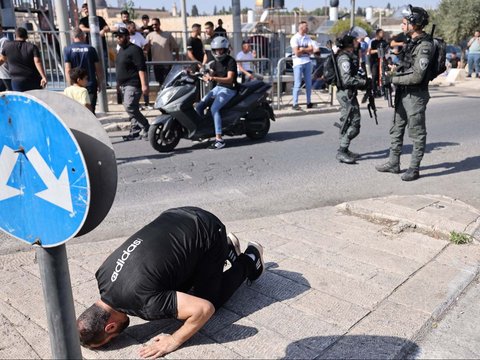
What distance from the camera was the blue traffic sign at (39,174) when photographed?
1.68 metres

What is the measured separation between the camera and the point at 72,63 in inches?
343

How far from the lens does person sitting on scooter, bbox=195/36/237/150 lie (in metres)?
7.89

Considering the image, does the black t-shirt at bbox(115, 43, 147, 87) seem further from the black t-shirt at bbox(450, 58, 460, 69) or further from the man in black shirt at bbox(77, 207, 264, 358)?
the black t-shirt at bbox(450, 58, 460, 69)

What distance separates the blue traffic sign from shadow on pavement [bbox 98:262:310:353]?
1297 mm

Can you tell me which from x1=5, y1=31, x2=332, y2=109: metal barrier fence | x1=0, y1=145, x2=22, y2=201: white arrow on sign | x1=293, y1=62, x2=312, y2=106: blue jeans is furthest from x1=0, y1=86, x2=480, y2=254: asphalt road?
x1=5, y1=31, x2=332, y2=109: metal barrier fence

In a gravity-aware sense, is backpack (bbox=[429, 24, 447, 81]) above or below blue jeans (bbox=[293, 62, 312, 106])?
above

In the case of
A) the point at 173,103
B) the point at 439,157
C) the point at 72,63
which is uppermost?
the point at 72,63

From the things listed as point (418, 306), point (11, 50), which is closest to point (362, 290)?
point (418, 306)

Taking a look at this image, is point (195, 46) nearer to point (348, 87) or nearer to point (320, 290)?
point (348, 87)

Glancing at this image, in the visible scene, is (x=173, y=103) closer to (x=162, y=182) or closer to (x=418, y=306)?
(x=162, y=182)

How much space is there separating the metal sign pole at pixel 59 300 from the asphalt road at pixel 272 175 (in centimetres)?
273

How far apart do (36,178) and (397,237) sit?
3388 millimetres

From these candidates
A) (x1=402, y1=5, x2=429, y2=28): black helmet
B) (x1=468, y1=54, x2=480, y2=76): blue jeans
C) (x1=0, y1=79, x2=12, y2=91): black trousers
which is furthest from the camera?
(x1=468, y1=54, x2=480, y2=76): blue jeans

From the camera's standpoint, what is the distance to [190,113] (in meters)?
7.99
